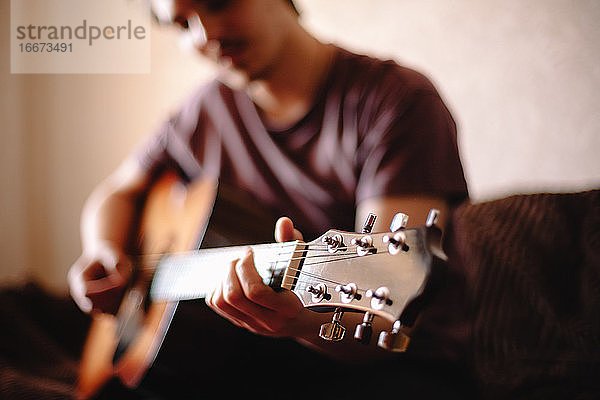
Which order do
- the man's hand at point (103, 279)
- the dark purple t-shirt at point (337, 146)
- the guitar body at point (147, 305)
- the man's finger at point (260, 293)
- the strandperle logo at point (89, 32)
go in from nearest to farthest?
the man's finger at point (260, 293) → the dark purple t-shirt at point (337, 146) → the guitar body at point (147, 305) → the man's hand at point (103, 279) → the strandperle logo at point (89, 32)

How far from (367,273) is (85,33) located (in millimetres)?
1203

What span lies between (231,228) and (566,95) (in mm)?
562

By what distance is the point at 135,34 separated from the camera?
1448 millimetres

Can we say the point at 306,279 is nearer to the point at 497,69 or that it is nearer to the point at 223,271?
the point at 223,271

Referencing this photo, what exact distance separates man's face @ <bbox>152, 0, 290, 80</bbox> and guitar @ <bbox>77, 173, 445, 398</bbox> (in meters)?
0.23

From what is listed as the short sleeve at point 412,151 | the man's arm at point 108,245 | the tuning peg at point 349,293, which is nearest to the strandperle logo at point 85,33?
the man's arm at point 108,245

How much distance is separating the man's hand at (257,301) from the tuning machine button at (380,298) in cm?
A: 15

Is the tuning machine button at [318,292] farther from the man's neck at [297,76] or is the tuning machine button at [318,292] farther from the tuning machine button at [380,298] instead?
the man's neck at [297,76]

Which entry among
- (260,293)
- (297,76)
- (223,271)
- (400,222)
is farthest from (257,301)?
(297,76)

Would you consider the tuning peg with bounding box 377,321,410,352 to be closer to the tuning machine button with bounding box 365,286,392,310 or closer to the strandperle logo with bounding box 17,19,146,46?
the tuning machine button with bounding box 365,286,392,310

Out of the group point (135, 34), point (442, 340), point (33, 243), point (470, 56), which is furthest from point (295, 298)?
point (33, 243)

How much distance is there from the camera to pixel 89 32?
1.35m

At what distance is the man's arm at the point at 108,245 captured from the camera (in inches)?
37.4

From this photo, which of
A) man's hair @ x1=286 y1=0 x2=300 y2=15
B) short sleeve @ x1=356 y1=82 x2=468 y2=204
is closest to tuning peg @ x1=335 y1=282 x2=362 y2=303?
short sleeve @ x1=356 y1=82 x2=468 y2=204
